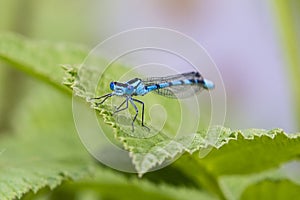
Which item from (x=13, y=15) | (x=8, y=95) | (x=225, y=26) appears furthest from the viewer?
(x=225, y=26)

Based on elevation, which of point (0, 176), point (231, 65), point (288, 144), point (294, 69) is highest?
point (231, 65)

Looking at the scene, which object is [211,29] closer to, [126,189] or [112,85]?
[126,189]

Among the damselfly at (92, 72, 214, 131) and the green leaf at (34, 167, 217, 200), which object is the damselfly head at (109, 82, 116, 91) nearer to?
the damselfly at (92, 72, 214, 131)

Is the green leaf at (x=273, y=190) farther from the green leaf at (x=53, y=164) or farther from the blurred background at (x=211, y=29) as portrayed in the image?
the blurred background at (x=211, y=29)

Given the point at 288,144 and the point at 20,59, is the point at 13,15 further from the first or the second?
the point at 288,144

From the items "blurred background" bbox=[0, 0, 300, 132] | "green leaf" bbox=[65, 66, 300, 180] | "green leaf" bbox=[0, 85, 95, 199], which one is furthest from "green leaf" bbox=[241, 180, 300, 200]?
"blurred background" bbox=[0, 0, 300, 132]

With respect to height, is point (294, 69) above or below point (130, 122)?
above

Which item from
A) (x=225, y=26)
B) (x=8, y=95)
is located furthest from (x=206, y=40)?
(x=8, y=95)

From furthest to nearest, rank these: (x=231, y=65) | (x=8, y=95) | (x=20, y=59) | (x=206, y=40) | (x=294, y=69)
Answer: (x=206, y=40)
(x=231, y=65)
(x=8, y=95)
(x=294, y=69)
(x=20, y=59)
